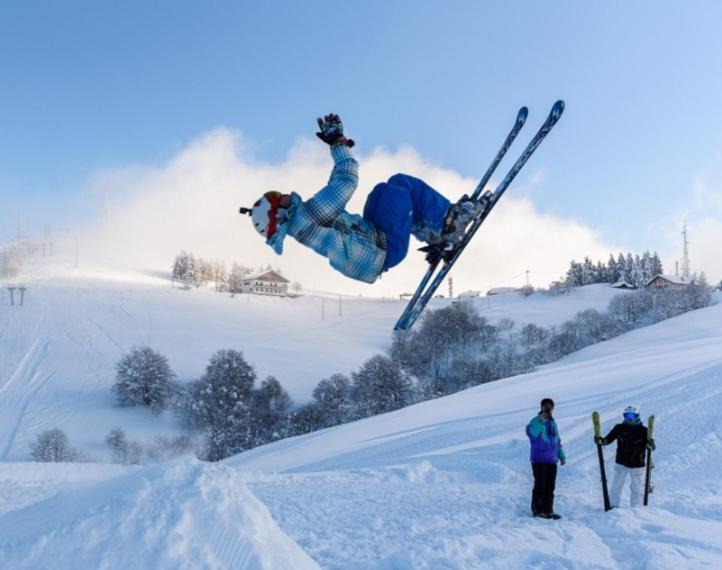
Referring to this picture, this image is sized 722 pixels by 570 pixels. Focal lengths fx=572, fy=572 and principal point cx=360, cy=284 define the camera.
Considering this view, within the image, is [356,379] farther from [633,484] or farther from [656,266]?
[656,266]

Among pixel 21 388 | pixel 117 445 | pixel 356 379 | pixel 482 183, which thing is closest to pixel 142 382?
pixel 117 445

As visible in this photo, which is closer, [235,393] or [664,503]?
[664,503]

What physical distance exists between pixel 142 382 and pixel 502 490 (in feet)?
134

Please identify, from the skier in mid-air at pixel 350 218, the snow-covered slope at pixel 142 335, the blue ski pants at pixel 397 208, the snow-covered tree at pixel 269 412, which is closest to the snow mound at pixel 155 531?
the skier in mid-air at pixel 350 218

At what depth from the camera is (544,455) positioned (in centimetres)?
683

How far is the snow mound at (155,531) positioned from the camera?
2.98 meters

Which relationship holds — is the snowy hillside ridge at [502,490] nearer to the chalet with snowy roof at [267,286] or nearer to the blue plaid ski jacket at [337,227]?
the blue plaid ski jacket at [337,227]

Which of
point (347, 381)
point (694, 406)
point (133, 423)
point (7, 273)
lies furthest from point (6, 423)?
point (7, 273)

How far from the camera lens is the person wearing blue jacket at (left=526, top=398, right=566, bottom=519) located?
21.4 ft

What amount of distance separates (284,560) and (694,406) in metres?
11.0

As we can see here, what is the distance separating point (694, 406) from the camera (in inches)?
452

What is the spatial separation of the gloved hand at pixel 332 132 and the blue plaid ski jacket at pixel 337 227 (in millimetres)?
63

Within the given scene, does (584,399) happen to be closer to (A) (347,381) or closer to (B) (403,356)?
(A) (347,381)

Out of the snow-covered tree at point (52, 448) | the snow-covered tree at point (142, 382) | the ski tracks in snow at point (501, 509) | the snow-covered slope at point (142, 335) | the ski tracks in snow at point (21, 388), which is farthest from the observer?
the snow-covered tree at point (142, 382)
